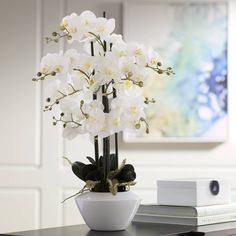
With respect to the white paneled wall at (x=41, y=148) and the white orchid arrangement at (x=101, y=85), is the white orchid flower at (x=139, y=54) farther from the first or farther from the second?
the white paneled wall at (x=41, y=148)

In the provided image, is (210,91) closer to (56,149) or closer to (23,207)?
(56,149)

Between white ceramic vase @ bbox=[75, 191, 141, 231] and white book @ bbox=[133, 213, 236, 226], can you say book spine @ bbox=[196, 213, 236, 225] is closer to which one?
white book @ bbox=[133, 213, 236, 226]

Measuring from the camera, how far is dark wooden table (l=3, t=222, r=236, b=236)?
165cm

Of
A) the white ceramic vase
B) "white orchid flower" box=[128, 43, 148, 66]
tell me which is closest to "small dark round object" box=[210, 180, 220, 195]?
the white ceramic vase

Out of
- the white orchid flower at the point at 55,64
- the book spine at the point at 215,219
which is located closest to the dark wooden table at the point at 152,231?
the book spine at the point at 215,219

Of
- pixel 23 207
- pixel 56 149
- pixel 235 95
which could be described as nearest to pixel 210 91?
pixel 235 95

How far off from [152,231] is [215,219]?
251 mm

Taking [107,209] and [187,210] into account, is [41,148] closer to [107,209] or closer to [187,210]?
[187,210]

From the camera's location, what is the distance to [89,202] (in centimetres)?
167

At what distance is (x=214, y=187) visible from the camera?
191 cm

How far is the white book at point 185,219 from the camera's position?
181 cm

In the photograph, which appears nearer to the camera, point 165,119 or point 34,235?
point 34,235

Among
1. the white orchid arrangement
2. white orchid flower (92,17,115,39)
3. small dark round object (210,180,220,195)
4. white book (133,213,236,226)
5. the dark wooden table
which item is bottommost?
the dark wooden table

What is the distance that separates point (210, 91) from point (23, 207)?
1381 mm
